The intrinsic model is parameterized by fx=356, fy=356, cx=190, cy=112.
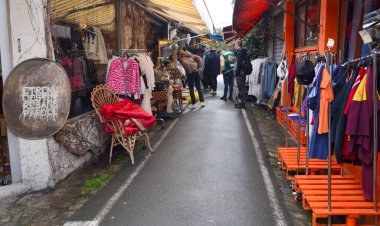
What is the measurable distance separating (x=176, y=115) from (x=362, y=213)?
7.34m

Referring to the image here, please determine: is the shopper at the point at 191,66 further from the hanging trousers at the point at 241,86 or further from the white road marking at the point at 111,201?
the white road marking at the point at 111,201

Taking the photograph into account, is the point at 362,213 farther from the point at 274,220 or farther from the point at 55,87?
the point at 55,87

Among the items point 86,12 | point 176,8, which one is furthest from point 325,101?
point 176,8

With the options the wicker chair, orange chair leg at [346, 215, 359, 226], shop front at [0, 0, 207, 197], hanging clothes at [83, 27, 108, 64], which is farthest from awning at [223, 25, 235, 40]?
orange chair leg at [346, 215, 359, 226]

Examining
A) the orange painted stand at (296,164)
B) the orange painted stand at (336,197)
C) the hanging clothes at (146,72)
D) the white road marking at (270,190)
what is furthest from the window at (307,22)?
the hanging clothes at (146,72)

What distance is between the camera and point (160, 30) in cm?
1414

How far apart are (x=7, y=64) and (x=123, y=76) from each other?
2414 mm

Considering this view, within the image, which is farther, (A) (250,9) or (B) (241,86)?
(B) (241,86)

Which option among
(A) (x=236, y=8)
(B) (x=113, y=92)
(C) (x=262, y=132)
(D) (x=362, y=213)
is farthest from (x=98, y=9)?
(D) (x=362, y=213)

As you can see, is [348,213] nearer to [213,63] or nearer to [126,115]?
[126,115]

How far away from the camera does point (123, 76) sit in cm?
693

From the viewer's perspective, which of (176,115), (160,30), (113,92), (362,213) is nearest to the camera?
(362,213)

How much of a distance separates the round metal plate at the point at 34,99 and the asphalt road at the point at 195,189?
128 centimetres

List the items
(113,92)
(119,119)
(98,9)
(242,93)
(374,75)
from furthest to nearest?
(242,93)
(98,9)
(113,92)
(119,119)
(374,75)
